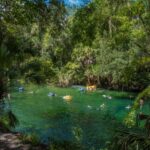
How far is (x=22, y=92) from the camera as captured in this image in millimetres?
35156

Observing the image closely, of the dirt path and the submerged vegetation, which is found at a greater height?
the submerged vegetation

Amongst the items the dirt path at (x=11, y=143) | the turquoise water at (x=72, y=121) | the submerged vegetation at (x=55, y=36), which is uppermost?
the submerged vegetation at (x=55, y=36)

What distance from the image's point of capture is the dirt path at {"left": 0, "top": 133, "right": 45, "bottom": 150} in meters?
9.01

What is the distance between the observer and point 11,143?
31.1ft

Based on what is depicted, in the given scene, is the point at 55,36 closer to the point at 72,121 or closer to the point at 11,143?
the point at 11,143

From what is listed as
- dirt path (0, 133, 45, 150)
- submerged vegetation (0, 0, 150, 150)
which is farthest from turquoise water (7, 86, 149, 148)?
dirt path (0, 133, 45, 150)

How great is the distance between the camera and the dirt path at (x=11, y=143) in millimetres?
9008

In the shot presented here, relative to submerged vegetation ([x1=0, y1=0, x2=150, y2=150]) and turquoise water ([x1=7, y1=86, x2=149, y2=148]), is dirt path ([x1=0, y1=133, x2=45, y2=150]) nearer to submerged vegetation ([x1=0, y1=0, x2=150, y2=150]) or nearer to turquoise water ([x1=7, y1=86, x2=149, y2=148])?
submerged vegetation ([x1=0, y1=0, x2=150, y2=150])

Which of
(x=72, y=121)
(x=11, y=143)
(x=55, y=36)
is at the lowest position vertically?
(x=72, y=121)

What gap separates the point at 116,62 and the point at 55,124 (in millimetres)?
16391

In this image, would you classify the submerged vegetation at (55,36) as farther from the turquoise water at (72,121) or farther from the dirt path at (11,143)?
the turquoise water at (72,121)

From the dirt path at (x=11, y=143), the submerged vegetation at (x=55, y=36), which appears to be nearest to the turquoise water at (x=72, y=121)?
the submerged vegetation at (x=55, y=36)

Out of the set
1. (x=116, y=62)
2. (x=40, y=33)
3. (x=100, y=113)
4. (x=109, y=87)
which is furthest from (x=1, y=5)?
(x=109, y=87)

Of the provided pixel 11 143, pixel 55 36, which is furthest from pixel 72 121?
pixel 11 143
